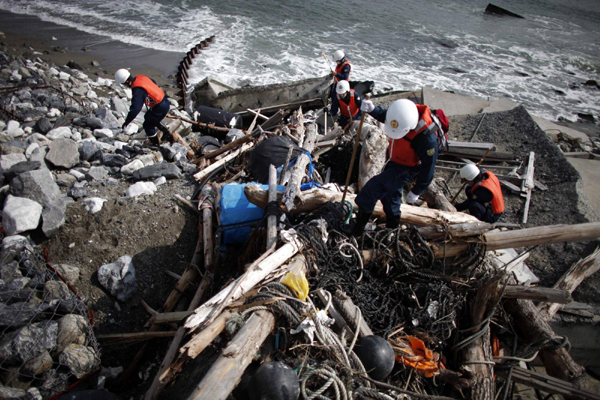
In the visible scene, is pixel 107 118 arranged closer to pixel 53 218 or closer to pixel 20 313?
pixel 53 218

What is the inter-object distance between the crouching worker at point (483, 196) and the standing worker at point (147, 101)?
20.7 feet

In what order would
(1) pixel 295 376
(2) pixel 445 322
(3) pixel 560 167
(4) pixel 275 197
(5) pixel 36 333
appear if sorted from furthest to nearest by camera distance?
1. (3) pixel 560 167
2. (4) pixel 275 197
3. (2) pixel 445 322
4. (5) pixel 36 333
5. (1) pixel 295 376

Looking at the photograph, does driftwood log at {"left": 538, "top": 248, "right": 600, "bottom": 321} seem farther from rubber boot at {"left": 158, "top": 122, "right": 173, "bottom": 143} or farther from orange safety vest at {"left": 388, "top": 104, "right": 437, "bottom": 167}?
rubber boot at {"left": 158, "top": 122, "right": 173, "bottom": 143}

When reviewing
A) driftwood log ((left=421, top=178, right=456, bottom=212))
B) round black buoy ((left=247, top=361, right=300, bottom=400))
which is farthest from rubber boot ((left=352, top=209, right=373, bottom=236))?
round black buoy ((left=247, top=361, right=300, bottom=400))

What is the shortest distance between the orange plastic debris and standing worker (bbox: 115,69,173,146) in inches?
256

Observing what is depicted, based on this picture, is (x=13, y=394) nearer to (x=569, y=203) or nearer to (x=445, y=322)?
(x=445, y=322)

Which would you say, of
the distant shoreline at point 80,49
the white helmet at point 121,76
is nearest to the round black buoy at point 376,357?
the white helmet at point 121,76

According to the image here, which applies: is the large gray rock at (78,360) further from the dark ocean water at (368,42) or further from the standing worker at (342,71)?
the dark ocean water at (368,42)

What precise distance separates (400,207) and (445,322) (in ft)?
4.96

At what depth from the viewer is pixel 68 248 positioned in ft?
14.4

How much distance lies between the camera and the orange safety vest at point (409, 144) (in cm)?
372

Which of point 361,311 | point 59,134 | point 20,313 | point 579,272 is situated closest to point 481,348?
point 361,311

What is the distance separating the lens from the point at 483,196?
5188mm

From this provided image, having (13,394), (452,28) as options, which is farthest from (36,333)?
(452,28)
